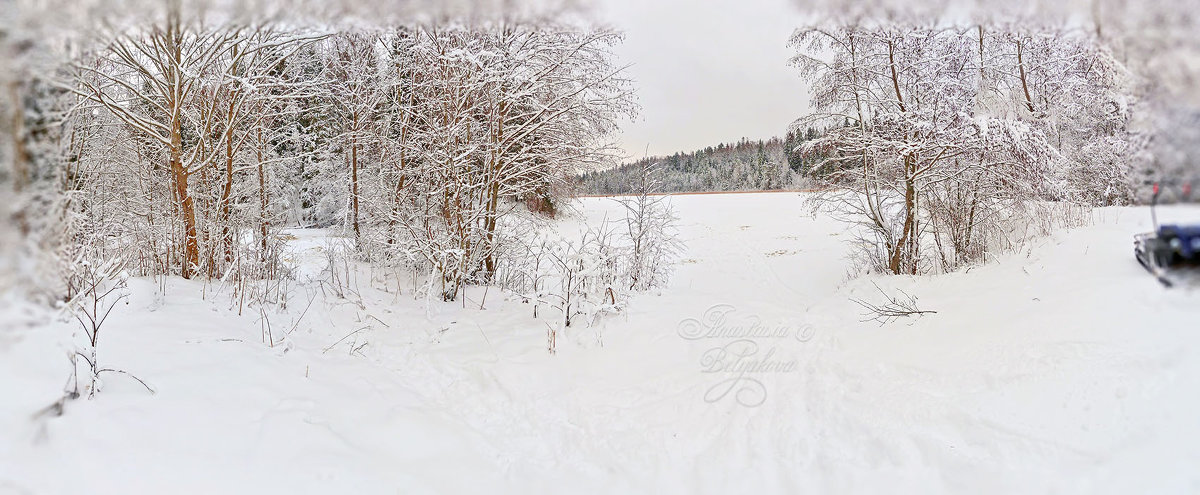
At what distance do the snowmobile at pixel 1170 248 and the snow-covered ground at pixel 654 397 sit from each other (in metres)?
0.05

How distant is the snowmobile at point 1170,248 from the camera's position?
3.50 ft

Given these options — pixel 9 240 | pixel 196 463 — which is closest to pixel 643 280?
pixel 196 463

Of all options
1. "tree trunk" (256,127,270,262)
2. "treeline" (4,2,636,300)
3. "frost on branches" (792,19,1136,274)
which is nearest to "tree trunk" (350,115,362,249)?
"treeline" (4,2,636,300)

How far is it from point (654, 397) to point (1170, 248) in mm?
2891

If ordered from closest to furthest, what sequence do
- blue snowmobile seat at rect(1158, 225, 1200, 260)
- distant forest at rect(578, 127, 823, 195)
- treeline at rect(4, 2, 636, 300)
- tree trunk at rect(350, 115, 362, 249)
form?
blue snowmobile seat at rect(1158, 225, 1200, 260)
treeline at rect(4, 2, 636, 300)
tree trunk at rect(350, 115, 362, 249)
distant forest at rect(578, 127, 823, 195)

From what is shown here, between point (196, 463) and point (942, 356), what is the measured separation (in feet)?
14.2

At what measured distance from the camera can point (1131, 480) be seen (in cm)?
129

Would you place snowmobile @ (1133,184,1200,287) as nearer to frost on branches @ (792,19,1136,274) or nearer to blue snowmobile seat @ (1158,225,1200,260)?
blue snowmobile seat @ (1158,225,1200,260)

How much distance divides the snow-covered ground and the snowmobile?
46 millimetres

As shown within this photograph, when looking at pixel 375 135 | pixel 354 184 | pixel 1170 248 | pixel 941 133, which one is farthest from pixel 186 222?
pixel 941 133

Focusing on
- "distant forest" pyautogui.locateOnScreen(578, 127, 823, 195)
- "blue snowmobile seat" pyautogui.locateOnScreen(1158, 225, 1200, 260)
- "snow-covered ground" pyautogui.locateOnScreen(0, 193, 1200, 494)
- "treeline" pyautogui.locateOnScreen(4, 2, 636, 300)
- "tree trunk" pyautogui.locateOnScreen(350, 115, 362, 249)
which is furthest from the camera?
"distant forest" pyautogui.locateOnScreen(578, 127, 823, 195)

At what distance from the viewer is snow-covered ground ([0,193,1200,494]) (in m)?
1.46

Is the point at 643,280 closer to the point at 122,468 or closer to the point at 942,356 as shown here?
the point at 942,356

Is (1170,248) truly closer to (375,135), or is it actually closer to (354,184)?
(375,135)
